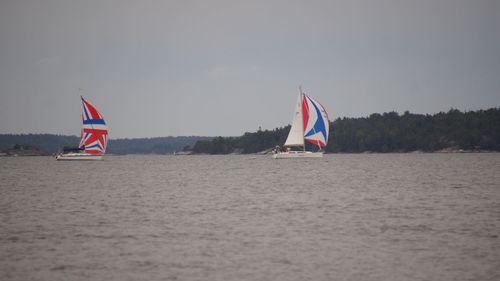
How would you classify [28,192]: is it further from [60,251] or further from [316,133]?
[316,133]

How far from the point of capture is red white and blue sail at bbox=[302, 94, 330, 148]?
120375 millimetres

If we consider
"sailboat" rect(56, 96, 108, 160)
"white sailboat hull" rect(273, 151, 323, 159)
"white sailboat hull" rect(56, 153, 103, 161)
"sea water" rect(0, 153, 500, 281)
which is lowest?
"sea water" rect(0, 153, 500, 281)

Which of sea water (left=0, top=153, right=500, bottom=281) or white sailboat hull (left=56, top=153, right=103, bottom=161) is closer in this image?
sea water (left=0, top=153, right=500, bottom=281)

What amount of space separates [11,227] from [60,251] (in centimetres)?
723

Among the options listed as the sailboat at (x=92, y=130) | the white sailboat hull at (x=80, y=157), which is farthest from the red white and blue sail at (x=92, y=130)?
the white sailboat hull at (x=80, y=157)

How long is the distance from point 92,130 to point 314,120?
41.2m

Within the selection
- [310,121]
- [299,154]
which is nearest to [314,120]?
[310,121]

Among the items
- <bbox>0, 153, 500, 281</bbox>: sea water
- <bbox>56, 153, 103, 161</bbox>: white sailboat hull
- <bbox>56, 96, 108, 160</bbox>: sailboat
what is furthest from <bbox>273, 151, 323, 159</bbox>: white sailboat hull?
<bbox>0, 153, 500, 281</bbox>: sea water

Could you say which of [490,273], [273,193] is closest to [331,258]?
[490,273]

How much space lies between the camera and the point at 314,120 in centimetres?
12131

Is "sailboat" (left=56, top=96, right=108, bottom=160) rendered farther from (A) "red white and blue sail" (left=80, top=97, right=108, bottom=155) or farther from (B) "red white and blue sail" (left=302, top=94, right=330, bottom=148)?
(B) "red white and blue sail" (left=302, top=94, right=330, bottom=148)

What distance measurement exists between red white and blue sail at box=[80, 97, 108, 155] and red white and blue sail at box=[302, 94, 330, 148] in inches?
1479

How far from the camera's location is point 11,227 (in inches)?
1136

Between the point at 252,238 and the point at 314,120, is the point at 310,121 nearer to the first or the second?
the point at 314,120
